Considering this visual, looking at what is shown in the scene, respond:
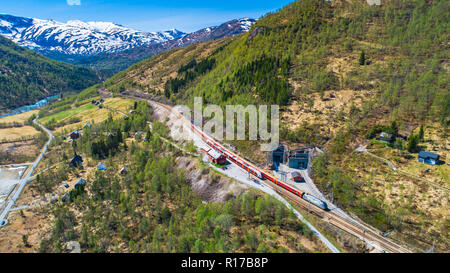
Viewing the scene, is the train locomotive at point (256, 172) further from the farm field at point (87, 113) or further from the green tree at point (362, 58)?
the farm field at point (87, 113)

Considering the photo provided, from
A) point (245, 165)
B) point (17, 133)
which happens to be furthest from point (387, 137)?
point (17, 133)

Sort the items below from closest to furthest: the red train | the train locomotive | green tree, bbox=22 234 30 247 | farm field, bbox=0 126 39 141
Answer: the train locomotive < the red train < green tree, bbox=22 234 30 247 < farm field, bbox=0 126 39 141

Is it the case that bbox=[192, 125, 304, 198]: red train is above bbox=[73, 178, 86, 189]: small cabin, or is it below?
above

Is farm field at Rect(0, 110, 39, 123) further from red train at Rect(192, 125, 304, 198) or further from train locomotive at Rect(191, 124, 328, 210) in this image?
red train at Rect(192, 125, 304, 198)

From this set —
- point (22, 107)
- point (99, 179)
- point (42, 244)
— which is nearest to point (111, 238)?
point (42, 244)

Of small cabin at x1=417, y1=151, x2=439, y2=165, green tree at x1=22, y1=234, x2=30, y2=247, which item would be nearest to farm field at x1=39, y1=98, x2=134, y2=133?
green tree at x1=22, y1=234, x2=30, y2=247

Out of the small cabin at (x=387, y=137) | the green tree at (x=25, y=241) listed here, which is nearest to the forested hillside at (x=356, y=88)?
the small cabin at (x=387, y=137)
